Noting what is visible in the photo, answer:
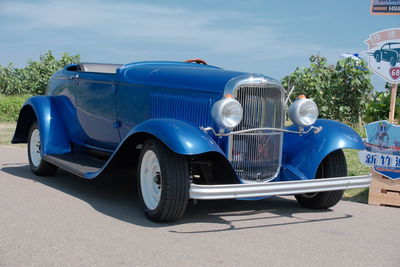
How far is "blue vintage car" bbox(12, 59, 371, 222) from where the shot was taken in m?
4.16

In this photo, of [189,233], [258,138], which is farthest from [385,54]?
[189,233]

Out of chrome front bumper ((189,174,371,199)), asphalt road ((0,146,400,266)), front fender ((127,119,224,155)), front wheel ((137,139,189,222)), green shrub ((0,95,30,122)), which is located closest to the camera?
asphalt road ((0,146,400,266))

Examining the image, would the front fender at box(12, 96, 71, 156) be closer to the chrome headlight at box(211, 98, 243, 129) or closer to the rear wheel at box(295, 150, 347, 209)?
the chrome headlight at box(211, 98, 243, 129)

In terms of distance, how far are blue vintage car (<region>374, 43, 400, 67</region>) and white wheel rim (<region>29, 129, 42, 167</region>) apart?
4.35 metres

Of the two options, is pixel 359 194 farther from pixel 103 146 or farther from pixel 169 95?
pixel 103 146

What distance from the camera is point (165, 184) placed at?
416 centimetres

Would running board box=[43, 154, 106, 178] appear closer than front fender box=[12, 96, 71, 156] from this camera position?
Yes

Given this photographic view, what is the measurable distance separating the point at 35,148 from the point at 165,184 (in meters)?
3.21

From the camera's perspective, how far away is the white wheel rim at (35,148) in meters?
6.67

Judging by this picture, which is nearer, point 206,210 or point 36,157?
point 206,210

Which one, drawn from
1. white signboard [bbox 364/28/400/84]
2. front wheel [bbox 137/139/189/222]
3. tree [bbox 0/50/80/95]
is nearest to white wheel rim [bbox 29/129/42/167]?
front wheel [bbox 137/139/189/222]

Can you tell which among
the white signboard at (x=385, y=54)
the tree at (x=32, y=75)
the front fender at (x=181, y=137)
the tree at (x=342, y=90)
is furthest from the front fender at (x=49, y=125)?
the tree at (x=32, y=75)

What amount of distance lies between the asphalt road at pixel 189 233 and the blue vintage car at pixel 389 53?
172 centimetres

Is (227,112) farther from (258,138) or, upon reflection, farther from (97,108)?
(97,108)
